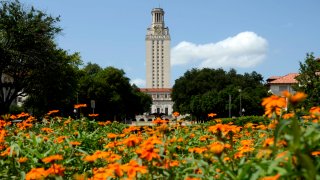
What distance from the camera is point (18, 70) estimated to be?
32594 mm

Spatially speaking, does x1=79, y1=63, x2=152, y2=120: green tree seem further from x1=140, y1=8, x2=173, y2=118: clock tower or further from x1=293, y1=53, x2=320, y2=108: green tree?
x1=140, y1=8, x2=173, y2=118: clock tower

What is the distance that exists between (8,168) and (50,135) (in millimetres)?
2542

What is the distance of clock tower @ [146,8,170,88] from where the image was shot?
180625mm

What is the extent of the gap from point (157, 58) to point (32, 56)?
5925 inches

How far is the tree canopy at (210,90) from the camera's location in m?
67.1

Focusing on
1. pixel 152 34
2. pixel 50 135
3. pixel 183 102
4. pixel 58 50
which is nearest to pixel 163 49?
pixel 152 34

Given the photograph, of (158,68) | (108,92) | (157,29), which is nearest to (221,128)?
(108,92)

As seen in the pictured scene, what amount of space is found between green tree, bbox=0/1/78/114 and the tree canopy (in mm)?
35947

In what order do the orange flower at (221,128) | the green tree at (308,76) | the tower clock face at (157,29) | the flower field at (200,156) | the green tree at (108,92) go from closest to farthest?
the flower field at (200,156), the orange flower at (221,128), the green tree at (308,76), the green tree at (108,92), the tower clock face at (157,29)

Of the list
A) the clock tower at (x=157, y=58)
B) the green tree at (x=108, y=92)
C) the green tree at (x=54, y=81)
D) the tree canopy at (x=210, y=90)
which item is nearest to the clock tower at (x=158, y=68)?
the clock tower at (x=157, y=58)

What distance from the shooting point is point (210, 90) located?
79000 millimetres

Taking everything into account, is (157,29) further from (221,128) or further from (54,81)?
(221,128)

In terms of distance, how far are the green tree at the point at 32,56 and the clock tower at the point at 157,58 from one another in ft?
478

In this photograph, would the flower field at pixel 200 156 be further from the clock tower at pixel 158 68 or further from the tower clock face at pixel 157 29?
the tower clock face at pixel 157 29
